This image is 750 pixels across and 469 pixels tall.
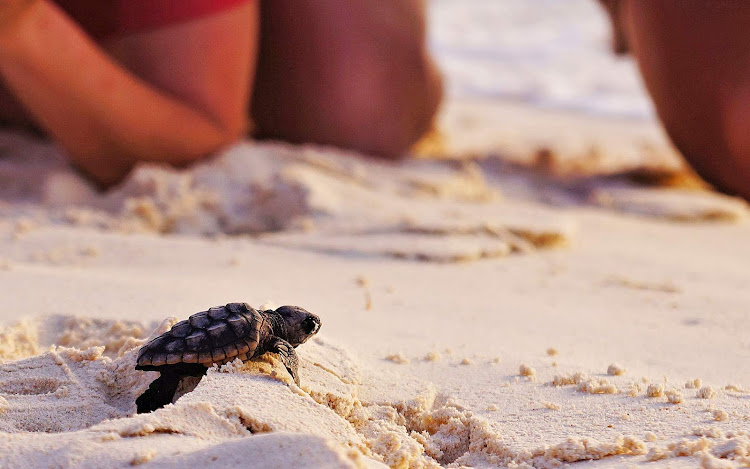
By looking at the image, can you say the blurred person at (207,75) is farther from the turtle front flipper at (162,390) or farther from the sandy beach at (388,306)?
the turtle front flipper at (162,390)

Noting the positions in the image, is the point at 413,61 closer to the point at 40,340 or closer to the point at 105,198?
the point at 105,198

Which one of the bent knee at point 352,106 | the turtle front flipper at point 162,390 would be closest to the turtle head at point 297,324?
the turtle front flipper at point 162,390

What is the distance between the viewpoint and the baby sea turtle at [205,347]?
0.96m

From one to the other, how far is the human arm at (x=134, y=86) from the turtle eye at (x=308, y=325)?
4.33 feet

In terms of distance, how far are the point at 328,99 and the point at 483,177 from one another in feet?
2.06

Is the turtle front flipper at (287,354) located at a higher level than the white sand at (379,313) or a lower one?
higher

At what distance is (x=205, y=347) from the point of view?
97 centimetres

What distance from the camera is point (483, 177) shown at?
9.24ft

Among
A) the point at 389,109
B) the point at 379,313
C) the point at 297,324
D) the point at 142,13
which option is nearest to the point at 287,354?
the point at 297,324

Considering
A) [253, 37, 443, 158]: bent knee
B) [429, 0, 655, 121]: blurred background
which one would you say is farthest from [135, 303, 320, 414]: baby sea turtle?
[429, 0, 655, 121]: blurred background

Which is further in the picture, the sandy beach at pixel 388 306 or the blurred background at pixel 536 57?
the blurred background at pixel 536 57

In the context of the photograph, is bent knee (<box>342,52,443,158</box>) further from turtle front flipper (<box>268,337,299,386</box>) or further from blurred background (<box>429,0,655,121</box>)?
turtle front flipper (<box>268,337,299,386</box>)

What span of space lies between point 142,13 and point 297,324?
1625 millimetres

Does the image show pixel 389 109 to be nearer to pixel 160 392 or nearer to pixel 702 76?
pixel 702 76
